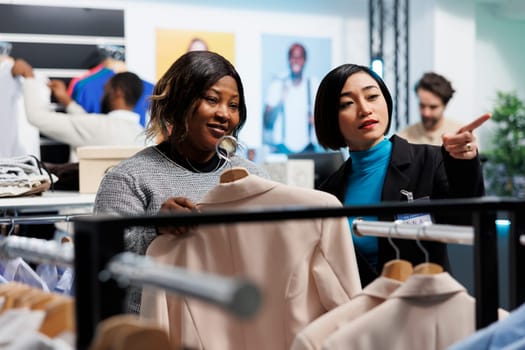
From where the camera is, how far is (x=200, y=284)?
80 centimetres

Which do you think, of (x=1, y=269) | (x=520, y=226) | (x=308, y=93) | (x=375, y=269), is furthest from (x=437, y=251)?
(x=308, y=93)

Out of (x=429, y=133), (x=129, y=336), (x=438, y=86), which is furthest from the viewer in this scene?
(x=429, y=133)

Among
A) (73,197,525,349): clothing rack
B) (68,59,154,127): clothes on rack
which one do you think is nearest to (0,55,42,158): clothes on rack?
(68,59,154,127): clothes on rack

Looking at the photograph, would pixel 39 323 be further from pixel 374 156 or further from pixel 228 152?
pixel 374 156

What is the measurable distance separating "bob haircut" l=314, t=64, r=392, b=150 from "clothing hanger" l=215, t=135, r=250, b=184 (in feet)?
0.96

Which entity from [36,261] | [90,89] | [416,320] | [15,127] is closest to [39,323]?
[36,261]

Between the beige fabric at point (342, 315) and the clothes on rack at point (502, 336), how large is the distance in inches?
9.8

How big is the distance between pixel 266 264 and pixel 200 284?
0.93 metres

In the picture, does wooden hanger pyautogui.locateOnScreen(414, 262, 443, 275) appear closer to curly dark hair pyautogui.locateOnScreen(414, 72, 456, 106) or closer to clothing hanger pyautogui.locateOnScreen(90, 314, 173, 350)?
clothing hanger pyautogui.locateOnScreen(90, 314, 173, 350)

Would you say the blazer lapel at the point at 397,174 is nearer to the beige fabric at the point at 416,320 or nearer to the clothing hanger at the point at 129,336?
the beige fabric at the point at 416,320

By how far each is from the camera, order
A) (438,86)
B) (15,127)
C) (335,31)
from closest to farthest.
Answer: (438,86) < (15,127) < (335,31)

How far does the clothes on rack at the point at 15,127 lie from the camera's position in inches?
227

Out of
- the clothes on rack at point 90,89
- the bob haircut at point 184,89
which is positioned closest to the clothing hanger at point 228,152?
the bob haircut at point 184,89

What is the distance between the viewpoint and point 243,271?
67.7 inches
